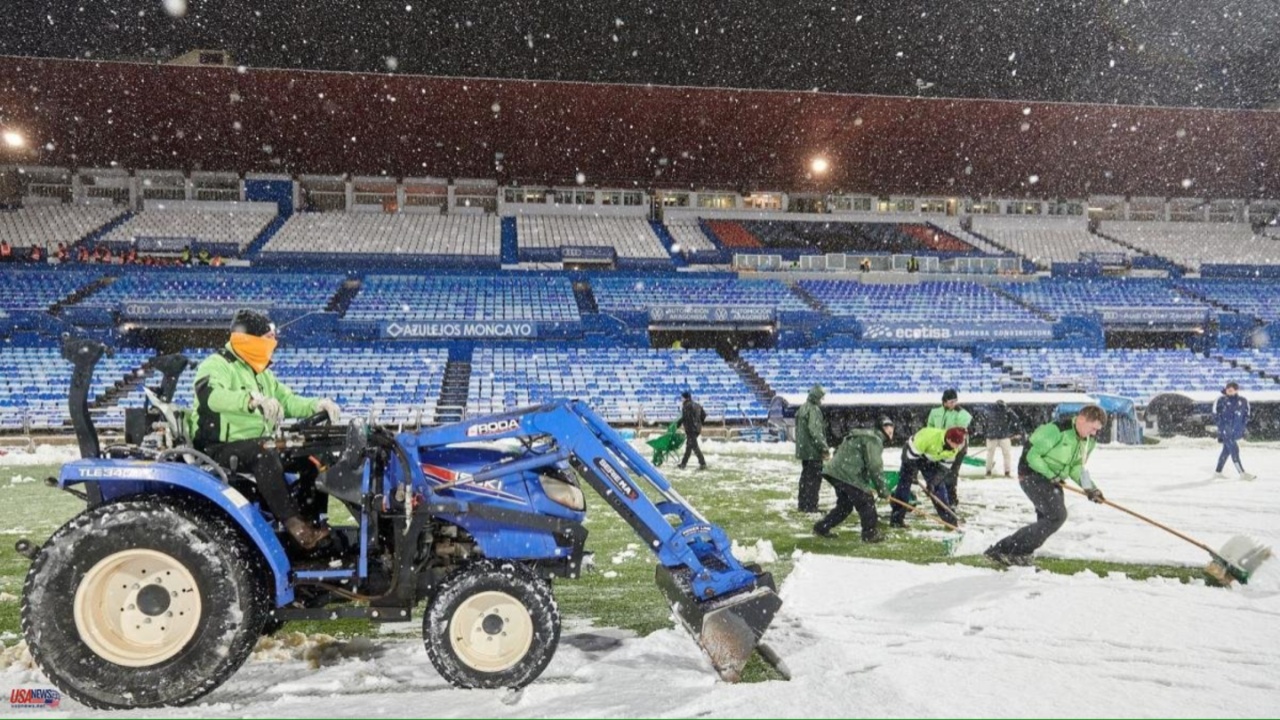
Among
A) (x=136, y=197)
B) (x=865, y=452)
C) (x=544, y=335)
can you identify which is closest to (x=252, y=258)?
(x=136, y=197)

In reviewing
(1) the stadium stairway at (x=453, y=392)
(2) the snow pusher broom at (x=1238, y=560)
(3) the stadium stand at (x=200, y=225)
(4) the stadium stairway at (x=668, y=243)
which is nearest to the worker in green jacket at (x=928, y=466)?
(2) the snow pusher broom at (x=1238, y=560)

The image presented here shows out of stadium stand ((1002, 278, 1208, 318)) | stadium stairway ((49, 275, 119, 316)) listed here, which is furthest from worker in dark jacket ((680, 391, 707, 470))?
stadium stairway ((49, 275, 119, 316))

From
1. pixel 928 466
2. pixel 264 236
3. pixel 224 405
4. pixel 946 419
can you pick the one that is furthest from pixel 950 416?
pixel 264 236

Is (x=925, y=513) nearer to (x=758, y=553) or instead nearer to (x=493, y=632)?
(x=758, y=553)

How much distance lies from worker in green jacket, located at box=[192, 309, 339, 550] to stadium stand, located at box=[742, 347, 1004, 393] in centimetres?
1799

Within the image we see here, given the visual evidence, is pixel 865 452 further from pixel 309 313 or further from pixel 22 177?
pixel 22 177

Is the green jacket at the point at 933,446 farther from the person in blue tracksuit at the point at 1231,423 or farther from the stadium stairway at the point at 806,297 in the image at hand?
the stadium stairway at the point at 806,297

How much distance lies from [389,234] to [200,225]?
749 centimetres

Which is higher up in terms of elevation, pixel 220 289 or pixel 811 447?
pixel 220 289

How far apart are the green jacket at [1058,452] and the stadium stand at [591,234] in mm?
26076

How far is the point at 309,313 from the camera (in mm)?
24531

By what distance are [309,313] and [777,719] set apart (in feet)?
77.9

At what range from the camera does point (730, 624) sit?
4.04 meters

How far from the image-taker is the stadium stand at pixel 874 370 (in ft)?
72.3
